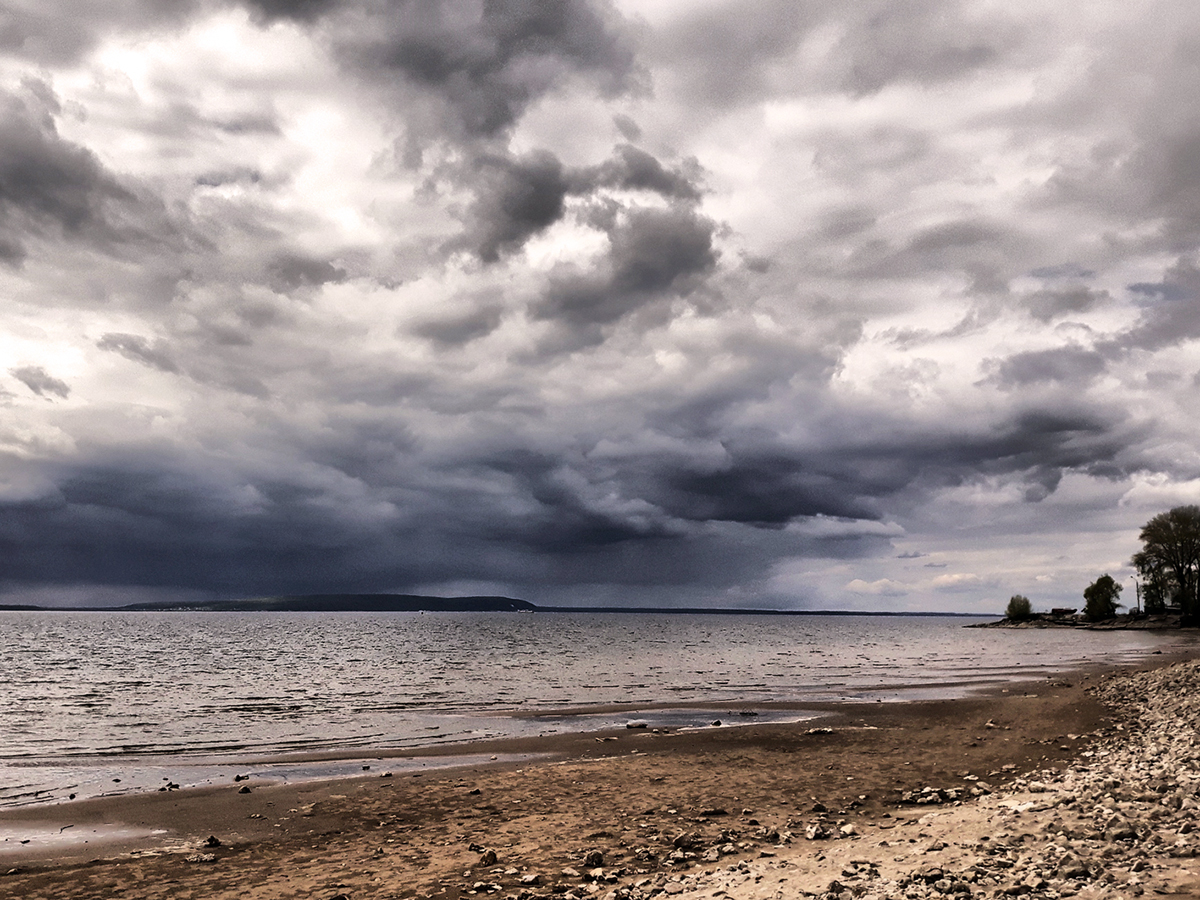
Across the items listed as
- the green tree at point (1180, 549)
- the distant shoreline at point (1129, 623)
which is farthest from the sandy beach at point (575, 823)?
the distant shoreline at point (1129, 623)

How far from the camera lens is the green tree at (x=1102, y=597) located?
166 m

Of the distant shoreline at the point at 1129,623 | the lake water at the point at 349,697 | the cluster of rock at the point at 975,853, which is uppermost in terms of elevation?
the cluster of rock at the point at 975,853

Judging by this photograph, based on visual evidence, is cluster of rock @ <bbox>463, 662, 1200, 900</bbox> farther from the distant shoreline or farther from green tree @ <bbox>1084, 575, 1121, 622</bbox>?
green tree @ <bbox>1084, 575, 1121, 622</bbox>

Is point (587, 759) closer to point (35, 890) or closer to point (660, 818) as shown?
point (660, 818)

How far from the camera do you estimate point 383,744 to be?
31.4 metres

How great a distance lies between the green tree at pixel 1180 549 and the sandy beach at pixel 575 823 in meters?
122

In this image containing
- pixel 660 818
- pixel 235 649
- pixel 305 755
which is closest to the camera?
pixel 660 818

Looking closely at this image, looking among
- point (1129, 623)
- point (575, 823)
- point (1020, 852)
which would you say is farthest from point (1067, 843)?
point (1129, 623)

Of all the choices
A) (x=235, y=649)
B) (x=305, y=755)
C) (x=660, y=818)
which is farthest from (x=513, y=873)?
(x=235, y=649)

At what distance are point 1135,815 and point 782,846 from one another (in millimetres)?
5981

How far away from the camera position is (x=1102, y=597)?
167875 millimetres

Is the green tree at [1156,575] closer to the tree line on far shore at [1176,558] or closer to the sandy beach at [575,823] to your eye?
the tree line on far shore at [1176,558]

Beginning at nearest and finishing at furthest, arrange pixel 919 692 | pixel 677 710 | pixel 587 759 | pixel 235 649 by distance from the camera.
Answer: pixel 587 759 → pixel 677 710 → pixel 919 692 → pixel 235 649

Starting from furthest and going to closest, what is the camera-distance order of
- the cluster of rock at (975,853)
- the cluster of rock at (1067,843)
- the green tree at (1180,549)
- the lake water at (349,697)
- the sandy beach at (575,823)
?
the green tree at (1180,549) → the lake water at (349,697) → the sandy beach at (575,823) → the cluster of rock at (975,853) → the cluster of rock at (1067,843)
